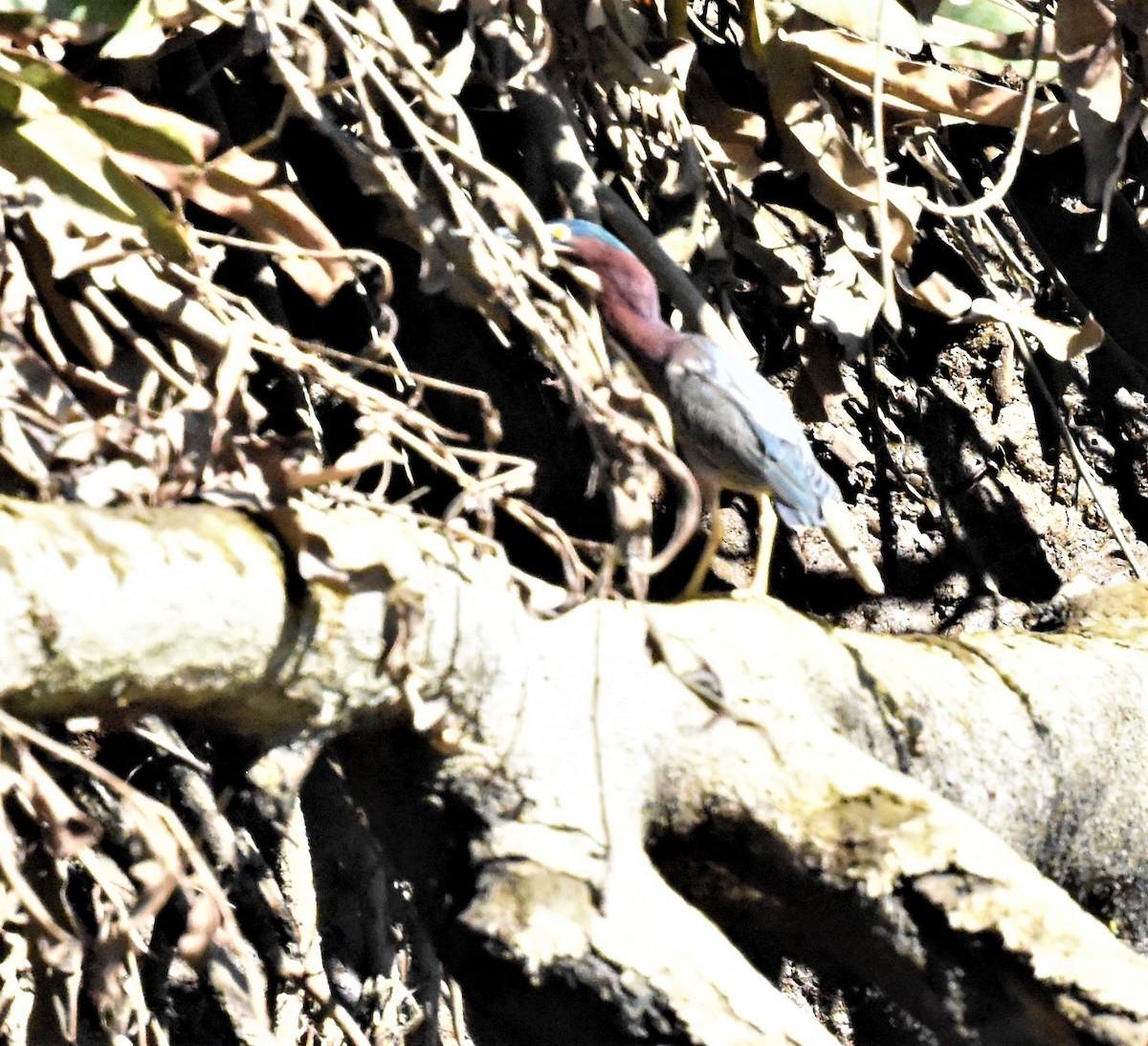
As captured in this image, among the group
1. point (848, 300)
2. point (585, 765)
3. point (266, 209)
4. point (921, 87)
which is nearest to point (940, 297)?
point (848, 300)

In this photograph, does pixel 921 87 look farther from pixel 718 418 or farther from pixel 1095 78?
pixel 718 418

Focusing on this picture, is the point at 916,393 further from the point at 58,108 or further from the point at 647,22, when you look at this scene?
the point at 58,108

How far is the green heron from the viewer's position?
2.81 meters

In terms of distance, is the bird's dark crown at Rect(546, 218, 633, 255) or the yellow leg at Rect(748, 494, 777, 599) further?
the yellow leg at Rect(748, 494, 777, 599)

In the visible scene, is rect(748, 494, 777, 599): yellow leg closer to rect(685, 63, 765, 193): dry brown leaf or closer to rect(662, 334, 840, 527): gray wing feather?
rect(662, 334, 840, 527): gray wing feather

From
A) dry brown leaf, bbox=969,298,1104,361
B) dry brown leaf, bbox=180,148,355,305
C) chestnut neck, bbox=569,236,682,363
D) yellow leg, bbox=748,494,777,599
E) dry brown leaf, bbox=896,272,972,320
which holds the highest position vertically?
dry brown leaf, bbox=180,148,355,305

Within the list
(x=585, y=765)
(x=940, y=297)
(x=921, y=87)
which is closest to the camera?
(x=585, y=765)

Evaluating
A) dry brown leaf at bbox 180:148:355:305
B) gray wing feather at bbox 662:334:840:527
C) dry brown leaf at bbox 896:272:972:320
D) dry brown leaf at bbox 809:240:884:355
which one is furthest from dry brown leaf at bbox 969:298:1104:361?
dry brown leaf at bbox 180:148:355:305

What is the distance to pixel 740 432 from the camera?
10.3ft

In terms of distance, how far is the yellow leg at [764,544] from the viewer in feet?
9.45

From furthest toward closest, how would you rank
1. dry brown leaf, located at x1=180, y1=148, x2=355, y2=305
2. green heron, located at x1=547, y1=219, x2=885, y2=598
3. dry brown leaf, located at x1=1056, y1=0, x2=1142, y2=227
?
Result: green heron, located at x1=547, y1=219, x2=885, y2=598
dry brown leaf, located at x1=1056, y1=0, x2=1142, y2=227
dry brown leaf, located at x1=180, y1=148, x2=355, y2=305

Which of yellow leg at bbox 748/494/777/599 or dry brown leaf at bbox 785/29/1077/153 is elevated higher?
dry brown leaf at bbox 785/29/1077/153

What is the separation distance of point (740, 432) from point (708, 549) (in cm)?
37

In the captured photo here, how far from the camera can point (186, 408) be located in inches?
64.7
